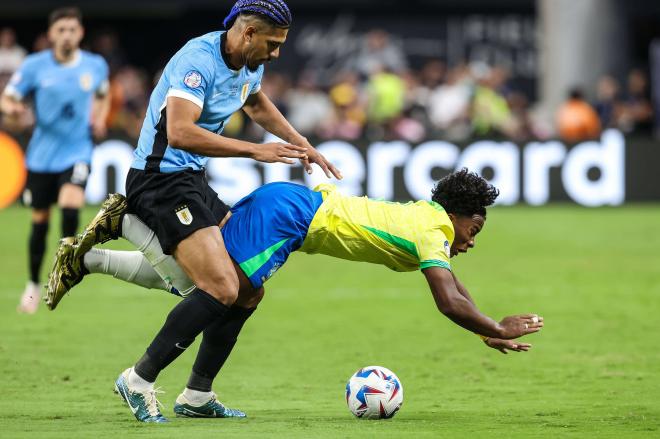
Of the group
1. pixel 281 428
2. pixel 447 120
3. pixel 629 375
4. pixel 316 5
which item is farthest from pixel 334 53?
pixel 281 428

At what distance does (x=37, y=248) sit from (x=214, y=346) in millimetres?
5088

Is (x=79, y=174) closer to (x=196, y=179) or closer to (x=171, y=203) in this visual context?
(x=196, y=179)

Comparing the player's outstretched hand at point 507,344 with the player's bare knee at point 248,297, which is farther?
the player's bare knee at point 248,297

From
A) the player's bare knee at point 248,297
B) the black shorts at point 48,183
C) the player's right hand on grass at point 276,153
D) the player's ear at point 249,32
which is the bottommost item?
the player's bare knee at point 248,297

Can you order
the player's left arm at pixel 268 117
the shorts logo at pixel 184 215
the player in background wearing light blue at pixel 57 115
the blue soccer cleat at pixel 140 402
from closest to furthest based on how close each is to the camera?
the blue soccer cleat at pixel 140 402, the shorts logo at pixel 184 215, the player's left arm at pixel 268 117, the player in background wearing light blue at pixel 57 115

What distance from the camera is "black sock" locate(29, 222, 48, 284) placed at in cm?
1224

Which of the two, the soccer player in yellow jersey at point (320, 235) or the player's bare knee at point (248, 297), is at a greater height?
the soccer player in yellow jersey at point (320, 235)

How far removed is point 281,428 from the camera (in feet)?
23.3

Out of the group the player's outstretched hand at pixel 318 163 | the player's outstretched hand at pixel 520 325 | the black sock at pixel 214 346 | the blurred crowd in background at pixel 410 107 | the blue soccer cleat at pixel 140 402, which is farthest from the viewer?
the blurred crowd in background at pixel 410 107

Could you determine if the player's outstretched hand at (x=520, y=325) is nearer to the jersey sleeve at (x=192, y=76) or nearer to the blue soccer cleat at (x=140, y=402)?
the blue soccer cleat at (x=140, y=402)

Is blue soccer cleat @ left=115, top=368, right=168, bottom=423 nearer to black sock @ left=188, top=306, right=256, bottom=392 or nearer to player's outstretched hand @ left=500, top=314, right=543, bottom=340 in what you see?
black sock @ left=188, top=306, right=256, bottom=392

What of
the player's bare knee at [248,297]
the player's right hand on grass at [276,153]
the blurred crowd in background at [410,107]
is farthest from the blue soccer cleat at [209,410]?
the blurred crowd in background at [410,107]

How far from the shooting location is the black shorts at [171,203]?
24.2ft

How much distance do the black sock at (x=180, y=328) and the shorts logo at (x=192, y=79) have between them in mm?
1098
